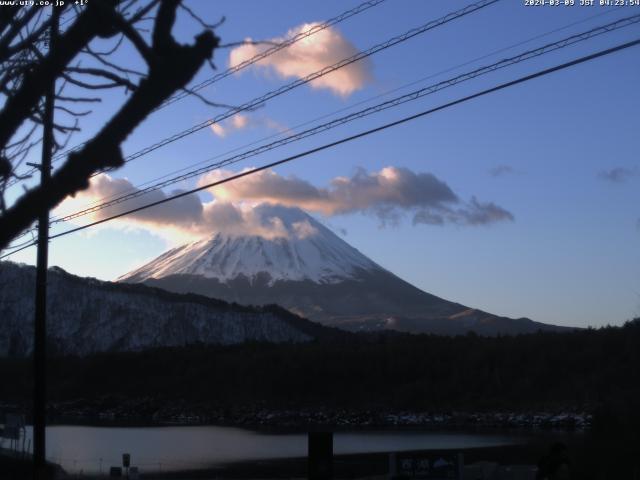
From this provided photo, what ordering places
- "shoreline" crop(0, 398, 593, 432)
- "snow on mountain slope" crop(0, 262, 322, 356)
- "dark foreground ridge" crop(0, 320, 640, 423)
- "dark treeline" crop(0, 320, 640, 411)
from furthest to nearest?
"snow on mountain slope" crop(0, 262, 322, 356)
"dark foreground ridge" crop(0, 320, 640, 423)
"dark treeline" crop(0, 320, 640, 411)
"shoreline" crop(0, 398, 593, 432)

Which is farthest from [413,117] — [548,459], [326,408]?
[326,408]

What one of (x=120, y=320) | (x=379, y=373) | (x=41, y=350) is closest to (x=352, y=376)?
(x=379, y=373)

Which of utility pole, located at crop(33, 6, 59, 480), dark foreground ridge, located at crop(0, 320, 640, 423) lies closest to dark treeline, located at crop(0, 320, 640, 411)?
dark foreground ridge, located at crop(0, 320, 640, 423)

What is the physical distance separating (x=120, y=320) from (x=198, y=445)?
70.1m

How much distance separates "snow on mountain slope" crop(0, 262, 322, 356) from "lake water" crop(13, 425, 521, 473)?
153 ft

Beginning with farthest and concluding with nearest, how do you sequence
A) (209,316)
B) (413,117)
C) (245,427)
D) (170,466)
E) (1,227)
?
(209,316)
(245,427)
(170,466)
(413,117)
(1,227)

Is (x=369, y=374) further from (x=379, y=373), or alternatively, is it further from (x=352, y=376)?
(x=352, y=376)

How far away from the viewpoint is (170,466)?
33.8m

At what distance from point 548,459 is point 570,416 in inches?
1949

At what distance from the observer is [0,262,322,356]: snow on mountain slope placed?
346 ft

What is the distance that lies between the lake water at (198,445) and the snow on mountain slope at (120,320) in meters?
46.5

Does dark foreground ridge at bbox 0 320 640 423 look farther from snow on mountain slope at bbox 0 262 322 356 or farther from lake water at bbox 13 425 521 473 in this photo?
lake water at bbox 13 425 521 473

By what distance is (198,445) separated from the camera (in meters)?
46.8

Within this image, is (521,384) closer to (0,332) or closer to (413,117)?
(0,332)
